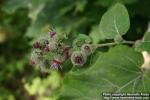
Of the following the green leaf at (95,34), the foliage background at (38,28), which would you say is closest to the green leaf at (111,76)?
the foliage background at (38,28)

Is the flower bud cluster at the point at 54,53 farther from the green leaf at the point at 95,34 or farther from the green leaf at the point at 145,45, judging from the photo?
the green leaf at the point at 95,34

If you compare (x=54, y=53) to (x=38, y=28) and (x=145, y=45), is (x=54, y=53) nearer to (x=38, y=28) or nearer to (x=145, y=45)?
(x=145, y=45)

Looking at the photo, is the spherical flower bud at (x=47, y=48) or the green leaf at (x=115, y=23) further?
the green leaf at (x=115, y=23)

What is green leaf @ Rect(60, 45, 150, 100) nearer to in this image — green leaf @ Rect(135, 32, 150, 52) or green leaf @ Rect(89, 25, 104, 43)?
green leaf @ Rect(135, 32, 150, 52)

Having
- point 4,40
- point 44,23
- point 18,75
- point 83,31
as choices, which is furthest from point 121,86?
point 4,40

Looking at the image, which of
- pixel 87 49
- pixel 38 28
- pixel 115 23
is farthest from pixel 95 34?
pixel 87 49

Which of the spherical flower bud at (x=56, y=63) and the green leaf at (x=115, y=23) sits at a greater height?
the green leaf at (x=115, y=23)
